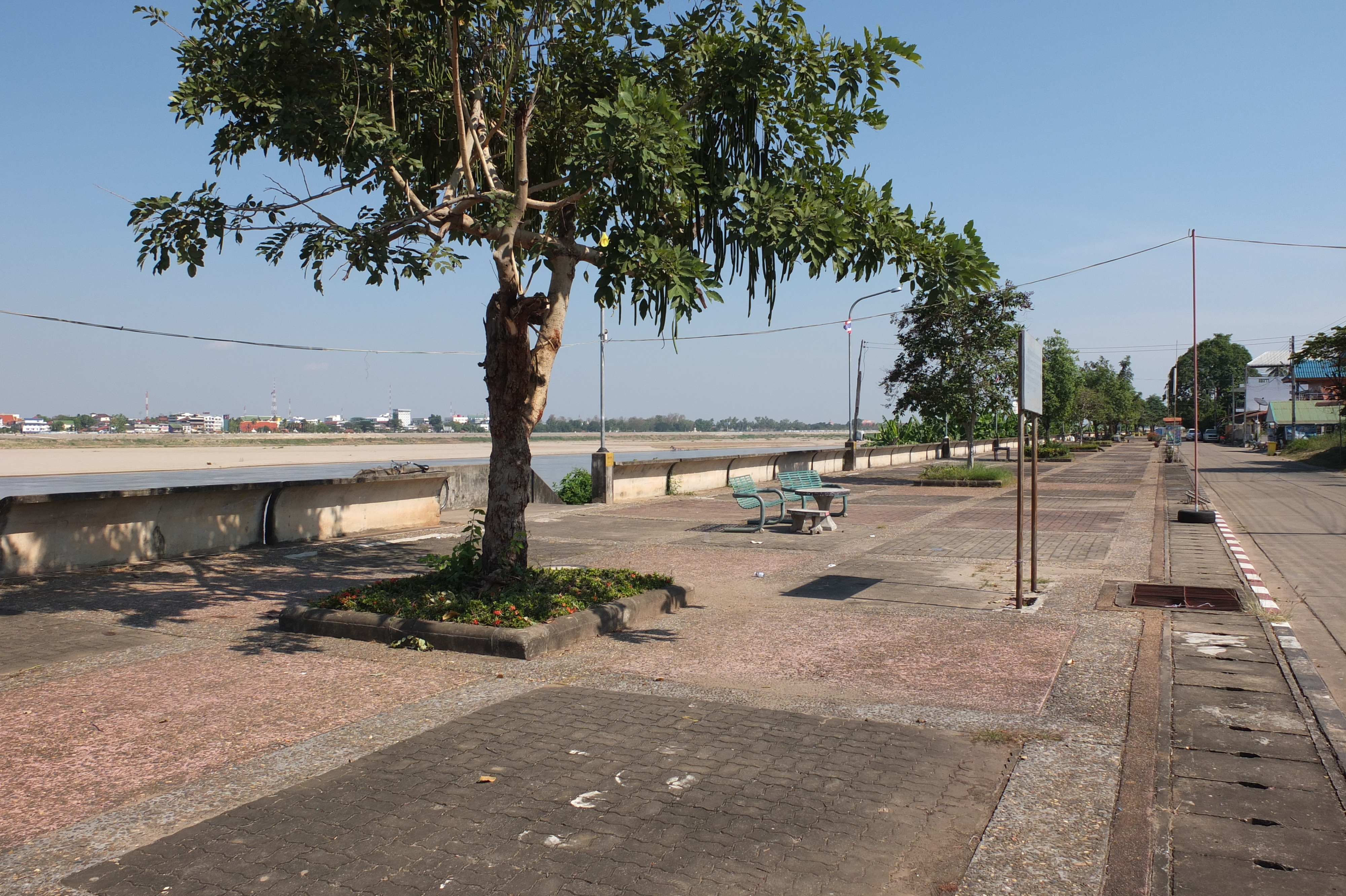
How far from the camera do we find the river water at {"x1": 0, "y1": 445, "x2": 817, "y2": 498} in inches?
1401

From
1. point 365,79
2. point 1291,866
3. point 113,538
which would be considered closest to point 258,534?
point 113,538

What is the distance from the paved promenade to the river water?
66.2ft

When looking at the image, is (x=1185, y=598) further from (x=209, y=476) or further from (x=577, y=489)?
(x=209, y=476)

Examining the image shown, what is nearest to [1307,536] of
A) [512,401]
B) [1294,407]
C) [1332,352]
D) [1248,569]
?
[1248,569]

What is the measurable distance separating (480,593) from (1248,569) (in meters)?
9.08

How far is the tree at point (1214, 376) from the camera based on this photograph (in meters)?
144

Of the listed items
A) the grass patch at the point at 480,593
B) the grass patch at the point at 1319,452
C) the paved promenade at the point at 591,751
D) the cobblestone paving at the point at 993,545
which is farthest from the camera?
the grass patch at the point at 1319,452

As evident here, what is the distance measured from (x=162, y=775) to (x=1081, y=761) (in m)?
4.46

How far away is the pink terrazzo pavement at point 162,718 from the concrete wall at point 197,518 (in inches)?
170

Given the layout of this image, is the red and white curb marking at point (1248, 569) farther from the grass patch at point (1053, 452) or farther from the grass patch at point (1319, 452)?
the grass patch at point (1319, 452)

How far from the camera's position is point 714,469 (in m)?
24.4

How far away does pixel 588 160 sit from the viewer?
708cm

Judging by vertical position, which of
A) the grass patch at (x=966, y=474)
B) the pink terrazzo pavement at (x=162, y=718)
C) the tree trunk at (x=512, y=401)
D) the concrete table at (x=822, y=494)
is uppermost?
the tree trunk at (x=512, y=401)

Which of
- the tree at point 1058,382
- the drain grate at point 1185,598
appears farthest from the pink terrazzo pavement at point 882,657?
the tree at point 1058,382
